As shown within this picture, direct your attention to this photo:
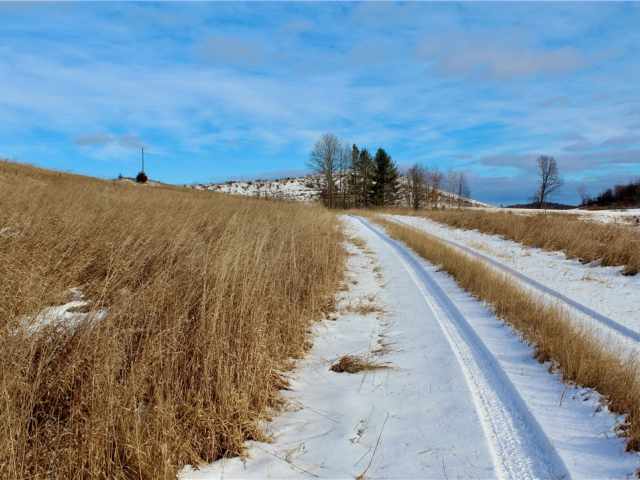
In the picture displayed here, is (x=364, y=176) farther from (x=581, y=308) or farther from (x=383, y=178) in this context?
(x=581, y=308)

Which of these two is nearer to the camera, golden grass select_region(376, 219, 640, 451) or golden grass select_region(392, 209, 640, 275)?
golden grass select_region(376, 219, 640, 451)

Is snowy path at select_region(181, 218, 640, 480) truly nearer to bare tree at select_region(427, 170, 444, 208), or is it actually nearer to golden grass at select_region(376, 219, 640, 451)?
golden grass at select_region(376, 219, 640, 451)

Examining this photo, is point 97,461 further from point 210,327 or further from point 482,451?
point 482,451

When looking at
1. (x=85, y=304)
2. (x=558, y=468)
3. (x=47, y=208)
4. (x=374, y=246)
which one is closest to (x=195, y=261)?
(x=85, y=304)

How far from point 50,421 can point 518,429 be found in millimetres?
3409

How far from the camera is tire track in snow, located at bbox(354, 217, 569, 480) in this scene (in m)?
2.62

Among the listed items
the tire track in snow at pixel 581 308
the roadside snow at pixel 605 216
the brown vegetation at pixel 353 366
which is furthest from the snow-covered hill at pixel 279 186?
the brown vegetation at pixel 353 366

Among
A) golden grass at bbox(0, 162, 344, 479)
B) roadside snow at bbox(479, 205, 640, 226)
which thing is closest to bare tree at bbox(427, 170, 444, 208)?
roadside snow at bbox(479, 205, 640, 226)

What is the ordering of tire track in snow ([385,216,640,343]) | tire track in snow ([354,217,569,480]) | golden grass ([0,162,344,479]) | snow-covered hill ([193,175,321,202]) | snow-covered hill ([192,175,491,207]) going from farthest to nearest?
snow-covered hill ([193,175,321,202]) < snow-covered hill ([192,175,491,207]) < tire track in snow ([385,216,640,343]) < tire track in snow ([354,217,569,480]) < golden grass ([0,162,344,479])

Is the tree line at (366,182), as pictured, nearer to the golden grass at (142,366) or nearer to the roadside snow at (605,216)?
the roadside snow at (605,216)

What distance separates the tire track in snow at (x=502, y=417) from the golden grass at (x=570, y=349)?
570 mm

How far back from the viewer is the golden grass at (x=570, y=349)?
10.4 ft

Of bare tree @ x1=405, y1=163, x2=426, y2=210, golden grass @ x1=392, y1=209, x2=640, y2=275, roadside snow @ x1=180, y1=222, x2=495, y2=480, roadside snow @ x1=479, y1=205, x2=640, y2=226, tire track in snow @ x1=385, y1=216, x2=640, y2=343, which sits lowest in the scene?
roadside snow @ x1=180, y1=222, x2=495, y2=480

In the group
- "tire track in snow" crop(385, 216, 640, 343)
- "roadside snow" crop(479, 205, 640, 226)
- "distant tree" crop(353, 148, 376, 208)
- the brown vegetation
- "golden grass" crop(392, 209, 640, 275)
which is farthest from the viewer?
"distant tree" crop(353, 148, 376, 208)
